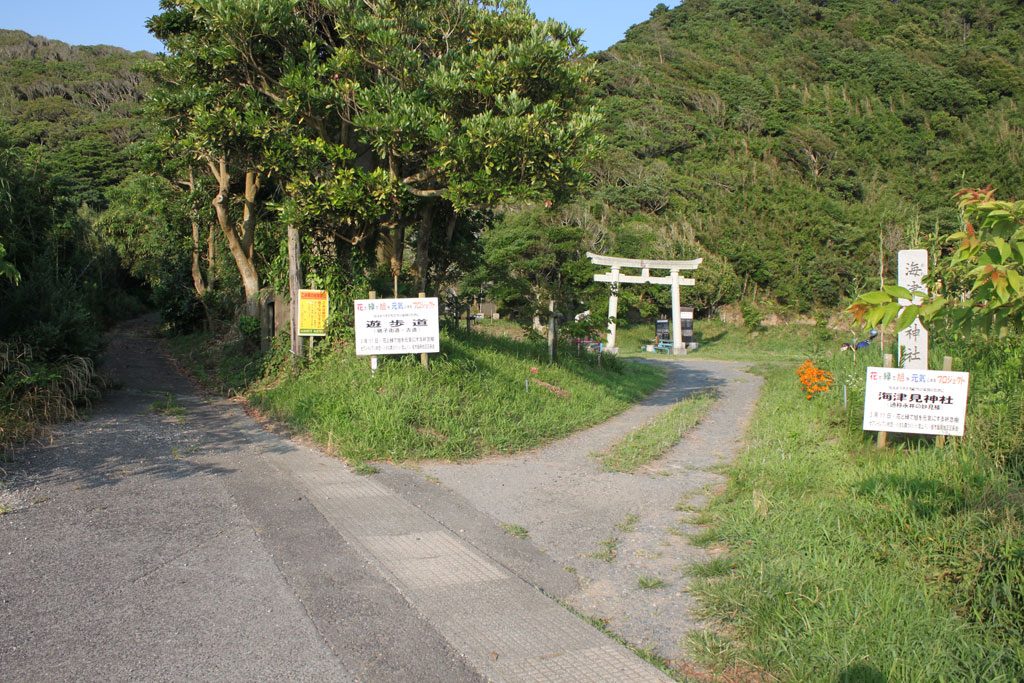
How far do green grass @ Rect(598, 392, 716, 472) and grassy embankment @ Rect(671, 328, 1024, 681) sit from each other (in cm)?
142

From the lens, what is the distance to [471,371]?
11.3 m

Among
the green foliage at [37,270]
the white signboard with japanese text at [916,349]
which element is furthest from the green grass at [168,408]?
the white signboard with japanese text at [916,349]

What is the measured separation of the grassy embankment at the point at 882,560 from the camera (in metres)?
3.73

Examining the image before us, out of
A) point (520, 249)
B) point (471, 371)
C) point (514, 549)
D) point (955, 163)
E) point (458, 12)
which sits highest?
point (955, 163)

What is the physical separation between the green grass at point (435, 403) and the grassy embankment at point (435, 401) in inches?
0.5

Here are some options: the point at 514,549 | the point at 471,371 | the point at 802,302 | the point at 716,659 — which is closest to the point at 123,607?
the point at 514,549

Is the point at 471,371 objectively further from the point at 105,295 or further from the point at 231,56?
the point at 105,295

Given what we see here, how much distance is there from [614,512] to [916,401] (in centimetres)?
286

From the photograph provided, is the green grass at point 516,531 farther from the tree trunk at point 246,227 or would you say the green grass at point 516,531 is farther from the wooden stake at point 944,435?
the tree trunk at point 246,227

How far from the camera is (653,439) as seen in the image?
33.0ft

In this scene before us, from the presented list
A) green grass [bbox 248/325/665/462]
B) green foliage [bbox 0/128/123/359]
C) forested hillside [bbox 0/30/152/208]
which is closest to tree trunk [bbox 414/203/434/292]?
green grass [bbox 248/325/665/462]

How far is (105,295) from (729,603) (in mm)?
27802

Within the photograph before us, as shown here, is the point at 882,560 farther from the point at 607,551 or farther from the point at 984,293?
the point at 984,293

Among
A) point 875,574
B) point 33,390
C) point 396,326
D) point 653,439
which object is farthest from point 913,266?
point 33,390
